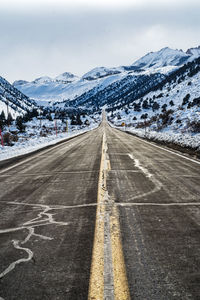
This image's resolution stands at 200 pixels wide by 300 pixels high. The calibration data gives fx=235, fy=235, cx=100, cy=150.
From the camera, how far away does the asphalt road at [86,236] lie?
2118mm

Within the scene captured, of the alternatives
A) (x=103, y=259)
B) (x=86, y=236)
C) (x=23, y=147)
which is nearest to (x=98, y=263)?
(x=103, y=259)

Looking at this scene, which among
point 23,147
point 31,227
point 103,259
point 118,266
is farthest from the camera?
point 23,147

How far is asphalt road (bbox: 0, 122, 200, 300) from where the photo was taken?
2.12 m

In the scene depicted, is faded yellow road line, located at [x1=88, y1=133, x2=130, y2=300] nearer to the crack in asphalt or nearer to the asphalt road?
the asphalt road

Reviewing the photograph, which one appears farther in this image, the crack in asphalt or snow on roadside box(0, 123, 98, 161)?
snow on roadside box(0, 123, 98, 161)

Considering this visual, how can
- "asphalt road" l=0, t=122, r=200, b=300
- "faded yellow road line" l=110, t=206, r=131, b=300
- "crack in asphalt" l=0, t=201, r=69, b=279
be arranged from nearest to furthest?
"faded yellow road line" l=110, t=206, r=131, b=300 < "asphalt road" l=0, t=122, r=200, b=300 < "crack in asphalt" l=0, t=201, r=69, b=279

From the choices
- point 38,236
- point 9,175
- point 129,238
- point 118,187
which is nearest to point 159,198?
point 118,187

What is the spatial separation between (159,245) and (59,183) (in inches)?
147

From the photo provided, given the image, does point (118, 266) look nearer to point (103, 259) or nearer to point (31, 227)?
point (103, 259)

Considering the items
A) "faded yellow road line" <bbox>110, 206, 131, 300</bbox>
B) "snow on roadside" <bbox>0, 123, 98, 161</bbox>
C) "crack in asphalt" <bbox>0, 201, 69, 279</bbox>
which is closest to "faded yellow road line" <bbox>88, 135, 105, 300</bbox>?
"faded yellow road line" <bbox>110, 206, 131, 300</bbox>

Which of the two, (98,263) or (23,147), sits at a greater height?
(98,263)

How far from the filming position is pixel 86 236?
3092 mm

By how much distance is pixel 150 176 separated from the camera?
663 cm

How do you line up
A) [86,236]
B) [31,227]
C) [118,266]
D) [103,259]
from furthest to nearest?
[31,227] → [86,236] → [103,259] → [118,266]
